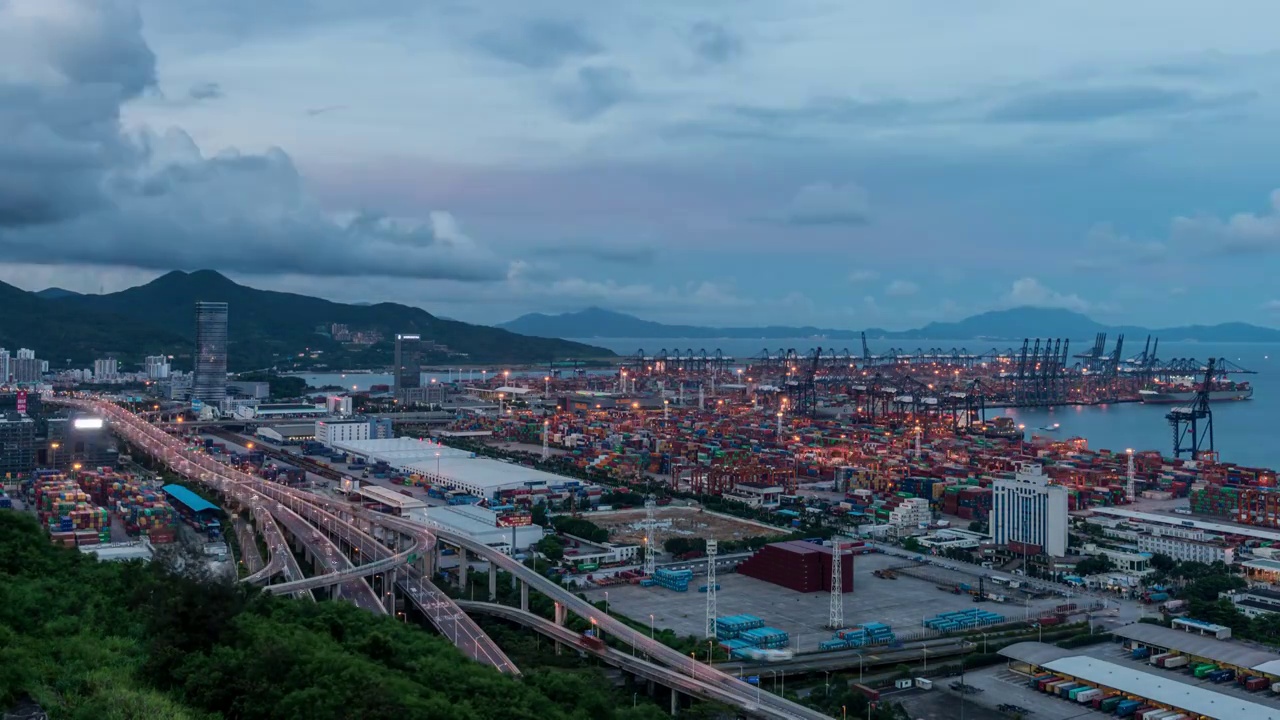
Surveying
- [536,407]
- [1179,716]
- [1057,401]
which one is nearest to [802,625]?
[1179,716]

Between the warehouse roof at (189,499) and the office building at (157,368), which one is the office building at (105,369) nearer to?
the office building at (157,368)

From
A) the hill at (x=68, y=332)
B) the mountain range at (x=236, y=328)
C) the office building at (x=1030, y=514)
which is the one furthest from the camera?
the mountain range at (x=236, y=328)

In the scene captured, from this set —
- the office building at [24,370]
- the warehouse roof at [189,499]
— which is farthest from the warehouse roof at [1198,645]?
the office building at [24,370]

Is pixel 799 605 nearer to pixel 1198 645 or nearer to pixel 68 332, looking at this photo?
pixel 1198 645

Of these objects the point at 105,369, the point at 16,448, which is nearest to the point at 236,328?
the point at 105,369

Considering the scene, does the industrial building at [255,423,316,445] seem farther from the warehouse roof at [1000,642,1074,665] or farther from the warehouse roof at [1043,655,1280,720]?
the warehouse roof at [1043,655,1280,720]

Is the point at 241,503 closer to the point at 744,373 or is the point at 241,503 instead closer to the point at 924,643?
the point at 924,643
